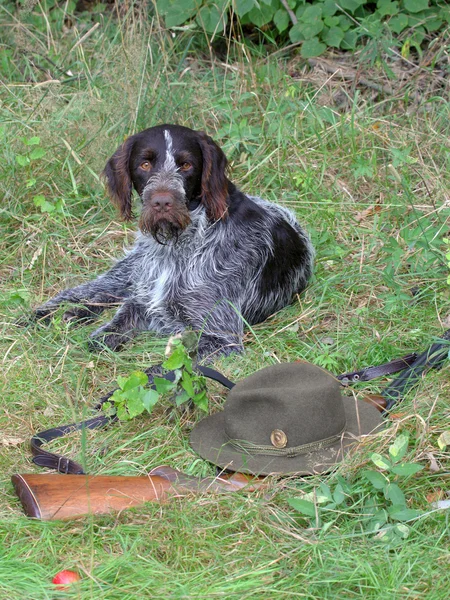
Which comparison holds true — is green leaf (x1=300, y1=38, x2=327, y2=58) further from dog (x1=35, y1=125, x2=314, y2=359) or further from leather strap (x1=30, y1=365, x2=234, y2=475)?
leather strap (x1=30, y1=365, x2=234, y2=475)

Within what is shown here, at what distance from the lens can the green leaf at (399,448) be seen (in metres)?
2.91

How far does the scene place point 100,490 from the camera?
2.92m

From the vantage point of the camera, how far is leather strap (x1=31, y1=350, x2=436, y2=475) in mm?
3256

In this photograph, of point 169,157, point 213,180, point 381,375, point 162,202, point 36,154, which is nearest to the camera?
point 381,375

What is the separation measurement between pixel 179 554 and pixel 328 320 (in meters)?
→ 2.05

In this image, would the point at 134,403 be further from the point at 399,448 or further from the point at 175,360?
the point at 399,448

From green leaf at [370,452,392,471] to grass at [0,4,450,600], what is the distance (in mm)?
154

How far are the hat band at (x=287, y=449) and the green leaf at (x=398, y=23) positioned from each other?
13.3ft

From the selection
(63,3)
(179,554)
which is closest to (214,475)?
(179,554)

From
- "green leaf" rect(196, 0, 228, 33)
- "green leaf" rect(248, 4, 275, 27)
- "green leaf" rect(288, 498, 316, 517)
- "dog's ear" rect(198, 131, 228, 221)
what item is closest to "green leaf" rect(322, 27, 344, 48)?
"green leaf" rect(248, 4, 275, 27)

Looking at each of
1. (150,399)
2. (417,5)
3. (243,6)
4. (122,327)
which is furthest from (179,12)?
(150,399)

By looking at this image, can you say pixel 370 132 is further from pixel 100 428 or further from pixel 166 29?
pixel 100 428

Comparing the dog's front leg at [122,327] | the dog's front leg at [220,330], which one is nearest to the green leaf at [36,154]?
the dog's front leg at [122,327]

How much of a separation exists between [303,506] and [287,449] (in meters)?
0.33
